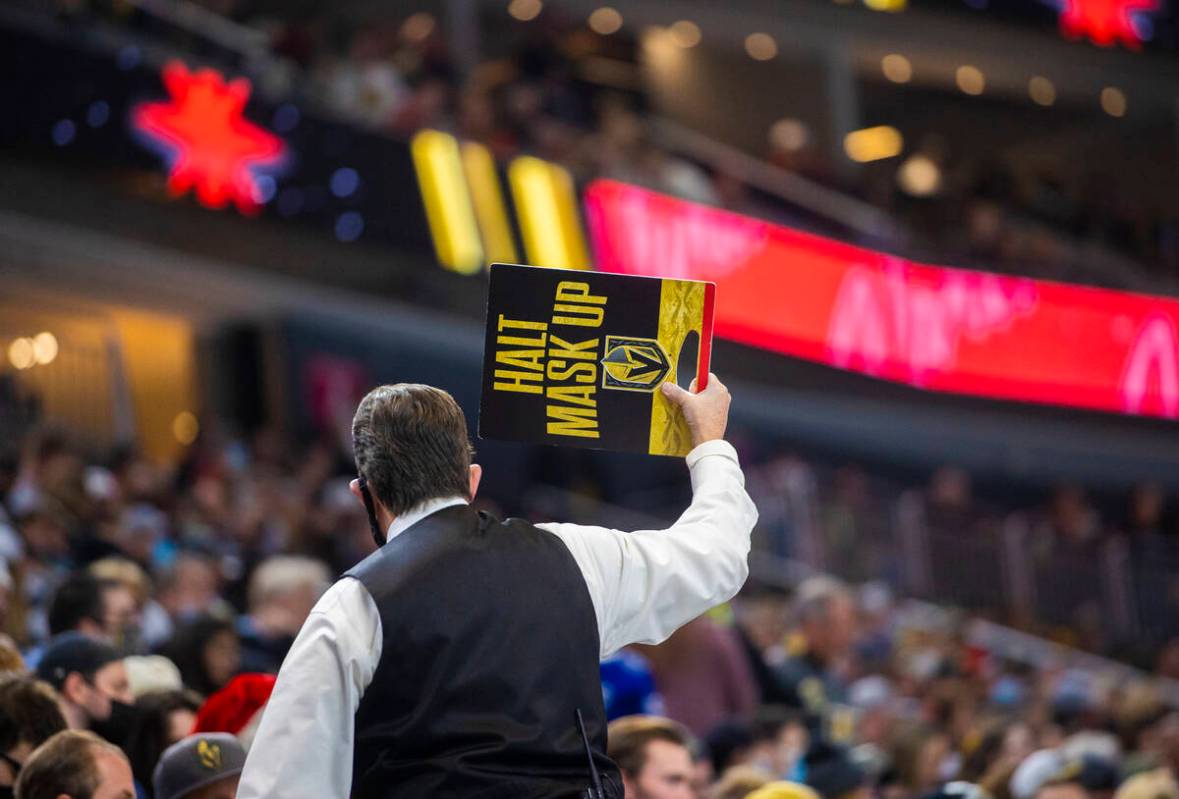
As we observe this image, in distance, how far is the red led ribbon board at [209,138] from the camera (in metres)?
11.1

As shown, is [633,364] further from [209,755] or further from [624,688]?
[624,688]

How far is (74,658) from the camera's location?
4.39 meters

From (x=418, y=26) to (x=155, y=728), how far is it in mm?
13008

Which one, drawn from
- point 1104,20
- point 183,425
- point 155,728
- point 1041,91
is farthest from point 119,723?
point 1041,91

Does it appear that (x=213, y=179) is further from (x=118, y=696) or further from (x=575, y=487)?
(x=118, y=696)

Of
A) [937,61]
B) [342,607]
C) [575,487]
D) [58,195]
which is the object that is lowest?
[575,487]

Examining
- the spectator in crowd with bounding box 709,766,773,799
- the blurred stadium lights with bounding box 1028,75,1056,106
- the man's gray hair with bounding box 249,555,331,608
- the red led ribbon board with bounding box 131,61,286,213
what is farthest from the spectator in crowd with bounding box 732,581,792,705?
the blurred stadium lights with bounding box 1028,75,1056,106

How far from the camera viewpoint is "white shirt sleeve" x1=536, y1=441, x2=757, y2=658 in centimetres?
300

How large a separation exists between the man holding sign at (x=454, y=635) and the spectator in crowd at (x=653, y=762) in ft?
4.31

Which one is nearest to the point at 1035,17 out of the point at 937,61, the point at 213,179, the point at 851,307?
the point at 937,61

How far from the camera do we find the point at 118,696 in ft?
14.3

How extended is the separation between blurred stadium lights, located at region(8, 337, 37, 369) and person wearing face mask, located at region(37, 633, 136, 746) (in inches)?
333

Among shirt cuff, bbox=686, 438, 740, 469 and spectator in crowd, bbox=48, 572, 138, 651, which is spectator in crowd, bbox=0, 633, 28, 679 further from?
shirt cuff, bbox=686, 438, 740, 469

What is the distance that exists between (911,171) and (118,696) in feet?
54.6
